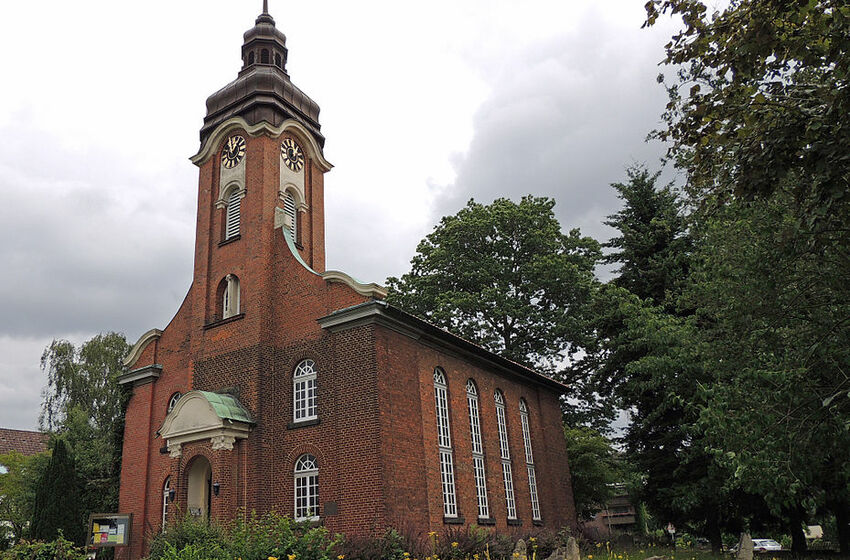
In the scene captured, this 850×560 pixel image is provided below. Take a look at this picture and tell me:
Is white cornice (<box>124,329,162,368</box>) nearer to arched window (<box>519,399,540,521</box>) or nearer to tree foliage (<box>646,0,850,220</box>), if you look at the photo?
arched window (<box>519,399,540,521</box>)

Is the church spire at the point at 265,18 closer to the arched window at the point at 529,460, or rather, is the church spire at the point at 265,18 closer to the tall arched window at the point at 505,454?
the tall arched window at the point at 505,454

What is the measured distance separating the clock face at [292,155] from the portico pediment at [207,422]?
8.89m

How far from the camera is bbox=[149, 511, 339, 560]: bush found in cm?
1404

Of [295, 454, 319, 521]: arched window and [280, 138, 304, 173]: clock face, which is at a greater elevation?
[280, 138, 304, 173]: clock face

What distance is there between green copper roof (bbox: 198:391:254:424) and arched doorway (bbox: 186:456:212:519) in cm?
176

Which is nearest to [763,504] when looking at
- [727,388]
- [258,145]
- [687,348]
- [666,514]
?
[666,514]

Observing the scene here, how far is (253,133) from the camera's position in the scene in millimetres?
23875

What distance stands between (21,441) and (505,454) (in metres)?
40.5

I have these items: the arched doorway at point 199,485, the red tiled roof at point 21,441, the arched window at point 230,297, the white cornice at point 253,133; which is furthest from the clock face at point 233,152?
the red tiled roof at point 21,441

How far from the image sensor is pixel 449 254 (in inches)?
1358

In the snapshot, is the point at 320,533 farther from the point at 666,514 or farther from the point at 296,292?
the point at 666,514

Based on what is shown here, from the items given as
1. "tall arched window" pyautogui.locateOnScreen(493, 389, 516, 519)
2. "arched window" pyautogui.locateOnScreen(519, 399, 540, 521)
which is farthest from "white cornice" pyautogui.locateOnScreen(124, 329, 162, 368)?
"arched window" pyautogui.locateOnScreen(519, 399, 540, 521)

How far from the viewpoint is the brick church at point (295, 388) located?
60.9 ft

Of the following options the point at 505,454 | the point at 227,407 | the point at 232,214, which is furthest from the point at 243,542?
the point at 232,214
